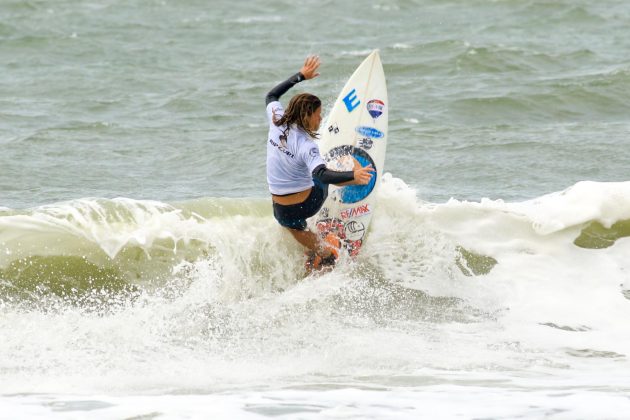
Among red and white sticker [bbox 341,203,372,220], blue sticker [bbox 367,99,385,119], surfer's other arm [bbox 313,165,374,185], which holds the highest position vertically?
blue sticker [bbox 367,99,385,119]

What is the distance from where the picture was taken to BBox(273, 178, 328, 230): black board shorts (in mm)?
7598

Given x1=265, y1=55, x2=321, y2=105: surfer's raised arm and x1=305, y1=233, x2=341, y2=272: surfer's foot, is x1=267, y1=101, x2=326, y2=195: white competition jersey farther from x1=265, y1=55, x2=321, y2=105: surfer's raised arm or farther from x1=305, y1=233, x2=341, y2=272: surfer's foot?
Answer: x1=305, y1=233, x2=341, y2=272: surfer's foot

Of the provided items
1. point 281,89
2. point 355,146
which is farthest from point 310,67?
point 355,146

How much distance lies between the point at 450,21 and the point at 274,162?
50.9 ft

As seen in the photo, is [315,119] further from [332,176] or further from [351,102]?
[351,102]

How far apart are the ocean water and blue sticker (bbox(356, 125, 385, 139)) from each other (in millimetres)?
479

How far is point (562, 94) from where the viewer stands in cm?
1531

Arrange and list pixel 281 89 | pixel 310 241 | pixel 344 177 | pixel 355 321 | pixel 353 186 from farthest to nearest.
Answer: pixel 353 186, pixel 310 241, pixel 281 89, pixel 355 321, pixel 344 177

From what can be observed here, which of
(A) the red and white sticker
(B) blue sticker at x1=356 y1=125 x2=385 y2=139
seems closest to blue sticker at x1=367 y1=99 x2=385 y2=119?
(B) blue sticker at x1=356 y1=125 x2=385 y2=139

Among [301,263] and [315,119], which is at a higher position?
[315,119]

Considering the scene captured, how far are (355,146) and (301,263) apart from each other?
1.04 metres

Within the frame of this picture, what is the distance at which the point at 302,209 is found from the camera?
7633 mm

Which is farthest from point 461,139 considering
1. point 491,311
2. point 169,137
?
point 491,311

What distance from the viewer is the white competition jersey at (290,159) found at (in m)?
7.16
